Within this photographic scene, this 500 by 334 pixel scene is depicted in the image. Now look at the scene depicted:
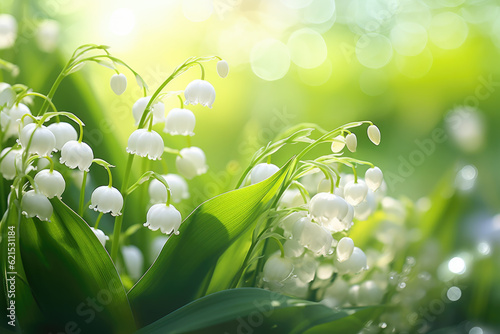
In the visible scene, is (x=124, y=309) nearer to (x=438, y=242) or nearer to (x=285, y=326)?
Answer: (x=285, y=326)

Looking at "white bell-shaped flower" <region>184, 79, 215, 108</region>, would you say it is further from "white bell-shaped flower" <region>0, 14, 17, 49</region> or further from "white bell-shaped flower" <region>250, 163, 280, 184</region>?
"white bell-shaped flower" <region>0, 14, 17, 49</region>

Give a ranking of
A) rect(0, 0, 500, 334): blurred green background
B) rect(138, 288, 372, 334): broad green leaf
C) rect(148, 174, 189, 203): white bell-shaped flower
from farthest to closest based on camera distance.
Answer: rect(0, 0, 500, 334): blurred green background
rect(148, 174, 189, 203): white bell-shaped flower
rect(138, 288, 372, 334): broad green leaf

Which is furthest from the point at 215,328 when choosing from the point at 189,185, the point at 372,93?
the point at 372,93

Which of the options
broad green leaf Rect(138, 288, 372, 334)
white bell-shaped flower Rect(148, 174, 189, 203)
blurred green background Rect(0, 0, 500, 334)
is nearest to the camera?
broad green leaf Rect(138, 288, 372, 334)

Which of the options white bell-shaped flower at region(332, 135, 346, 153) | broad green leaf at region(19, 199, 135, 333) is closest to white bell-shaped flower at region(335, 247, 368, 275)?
white bell-shaped flower at region(332, 135, 346, 153)

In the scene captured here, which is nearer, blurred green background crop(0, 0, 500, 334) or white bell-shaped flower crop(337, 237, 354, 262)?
white bell-shaped flower crop(337, 237, 354, 262)

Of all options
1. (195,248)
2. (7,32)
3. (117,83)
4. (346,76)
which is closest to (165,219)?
(195,248)

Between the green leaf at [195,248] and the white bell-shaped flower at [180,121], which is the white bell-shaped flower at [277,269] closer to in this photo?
the green leaf at [195,248]

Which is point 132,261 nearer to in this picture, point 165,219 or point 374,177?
point 165,219
